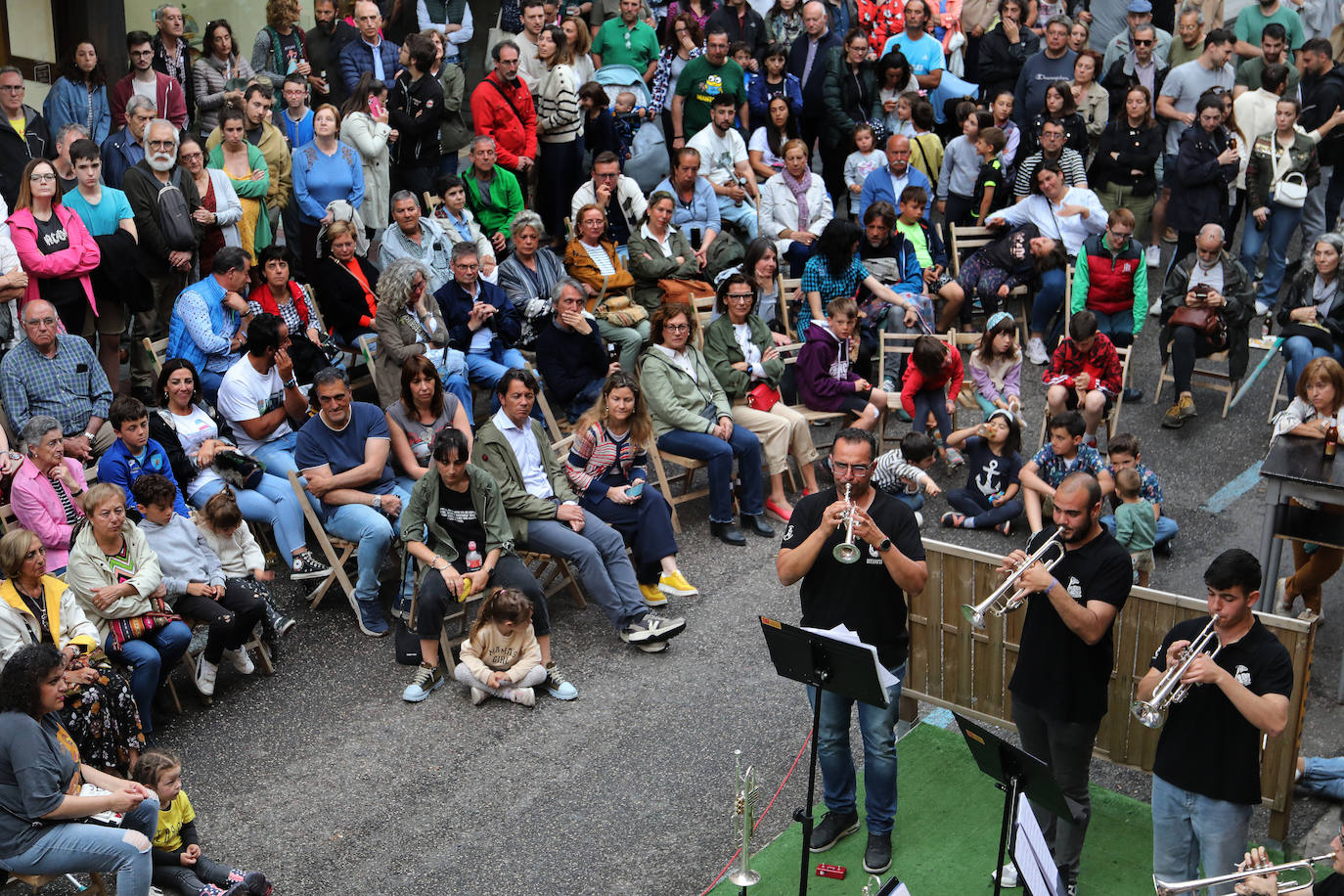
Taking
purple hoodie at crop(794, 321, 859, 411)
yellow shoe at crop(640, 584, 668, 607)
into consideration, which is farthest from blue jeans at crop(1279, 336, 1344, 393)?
yellow shoe at crop(640, 584, 668, 607)

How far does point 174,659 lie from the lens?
23.0 ft

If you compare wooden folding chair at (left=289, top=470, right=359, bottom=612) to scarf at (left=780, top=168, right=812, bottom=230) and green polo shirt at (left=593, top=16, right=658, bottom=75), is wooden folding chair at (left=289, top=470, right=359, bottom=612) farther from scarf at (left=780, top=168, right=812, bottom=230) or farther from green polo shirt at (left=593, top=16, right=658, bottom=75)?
green polo shirt at (left=593, top=16, right=658, bottom=75)

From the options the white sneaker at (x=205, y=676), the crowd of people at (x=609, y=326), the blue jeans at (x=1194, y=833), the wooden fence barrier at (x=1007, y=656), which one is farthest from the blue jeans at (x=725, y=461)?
the blue jeans at (x=1194, y=833)

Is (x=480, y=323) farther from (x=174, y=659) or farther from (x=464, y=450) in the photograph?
(x=174, y=659)

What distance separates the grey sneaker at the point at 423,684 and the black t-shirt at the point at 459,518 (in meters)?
0.56

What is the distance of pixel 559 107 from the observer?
11.3m

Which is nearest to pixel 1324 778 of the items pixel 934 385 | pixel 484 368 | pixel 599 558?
pixel 599 558

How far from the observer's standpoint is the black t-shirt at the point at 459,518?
758 centimetres

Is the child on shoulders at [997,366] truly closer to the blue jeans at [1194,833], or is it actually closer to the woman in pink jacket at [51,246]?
the blue jeans at [1194,833]

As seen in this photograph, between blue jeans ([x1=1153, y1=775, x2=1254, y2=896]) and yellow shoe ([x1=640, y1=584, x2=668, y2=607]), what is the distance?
3534 mm

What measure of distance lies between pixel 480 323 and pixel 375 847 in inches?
164

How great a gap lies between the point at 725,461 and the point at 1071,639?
394cm

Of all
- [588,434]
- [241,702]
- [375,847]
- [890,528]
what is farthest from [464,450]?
[890,528]

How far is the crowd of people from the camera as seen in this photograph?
19.2 feet
